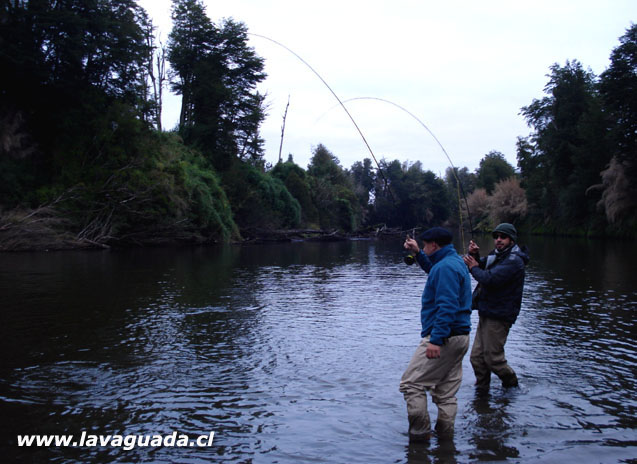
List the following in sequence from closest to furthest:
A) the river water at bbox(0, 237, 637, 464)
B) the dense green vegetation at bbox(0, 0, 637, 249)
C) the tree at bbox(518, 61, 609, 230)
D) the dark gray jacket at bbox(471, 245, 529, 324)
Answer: the river water at bbox(0, 237, 637, 464), the dark gray jacket at bbox(471, 245, 529, 324), the dense green vegetation at bbox(0, 0, 637, 249), the tree at bbox(518, 61, 609, 230)

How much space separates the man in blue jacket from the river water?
0.85ft

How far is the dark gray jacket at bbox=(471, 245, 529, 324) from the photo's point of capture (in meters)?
6.18

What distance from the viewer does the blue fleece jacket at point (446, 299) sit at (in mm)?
4883

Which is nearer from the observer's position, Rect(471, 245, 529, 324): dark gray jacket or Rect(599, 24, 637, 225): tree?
Rect(471, 245, 529, 324): dark gray jacket

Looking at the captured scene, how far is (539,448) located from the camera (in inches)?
190

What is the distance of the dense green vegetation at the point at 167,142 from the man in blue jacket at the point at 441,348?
1059 centimetres

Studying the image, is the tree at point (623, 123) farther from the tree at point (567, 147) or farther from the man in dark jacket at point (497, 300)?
the man in dark jacket at point (497, 300)

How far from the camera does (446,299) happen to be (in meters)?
4.93

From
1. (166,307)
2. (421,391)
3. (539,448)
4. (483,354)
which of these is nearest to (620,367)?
(483,354)

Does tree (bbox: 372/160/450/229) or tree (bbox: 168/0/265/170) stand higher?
tree (bbox: 168/0/265/170)

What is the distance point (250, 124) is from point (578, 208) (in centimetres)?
3430

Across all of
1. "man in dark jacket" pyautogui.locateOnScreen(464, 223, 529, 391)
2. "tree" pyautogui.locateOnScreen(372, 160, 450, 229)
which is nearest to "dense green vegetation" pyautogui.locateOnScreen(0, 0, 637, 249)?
"man in dark jacket" pyautogui.locateOnScreen(464, 223, 529, 391)

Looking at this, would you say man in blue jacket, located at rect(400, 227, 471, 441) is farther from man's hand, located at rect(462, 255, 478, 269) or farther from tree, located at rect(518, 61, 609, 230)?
tree, located at rect(518, 61, 609, 230)

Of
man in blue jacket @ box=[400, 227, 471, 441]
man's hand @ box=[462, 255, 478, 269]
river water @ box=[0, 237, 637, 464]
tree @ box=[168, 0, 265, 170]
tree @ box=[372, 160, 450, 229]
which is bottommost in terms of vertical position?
river water @ box=[0, 237, 637, 464]
